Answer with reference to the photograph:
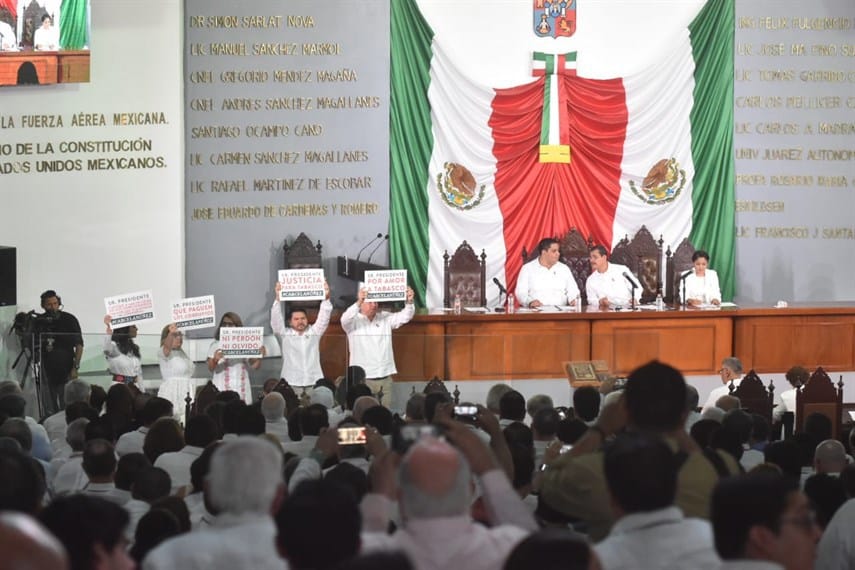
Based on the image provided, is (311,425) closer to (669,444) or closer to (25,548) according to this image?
(669,444)

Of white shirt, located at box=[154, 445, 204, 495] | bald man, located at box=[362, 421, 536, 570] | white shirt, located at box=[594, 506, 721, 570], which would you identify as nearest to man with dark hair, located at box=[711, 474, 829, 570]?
white shirt, located at box=[594, 506, 721, 570]

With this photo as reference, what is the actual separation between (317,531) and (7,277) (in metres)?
10.4

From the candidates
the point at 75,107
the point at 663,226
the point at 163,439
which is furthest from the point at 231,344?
the point at 663,226

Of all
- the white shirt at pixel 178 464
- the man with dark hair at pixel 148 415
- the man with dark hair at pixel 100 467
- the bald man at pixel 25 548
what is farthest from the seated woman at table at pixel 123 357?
the bald man at pixel 25 548

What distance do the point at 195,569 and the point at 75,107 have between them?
37.8 feet

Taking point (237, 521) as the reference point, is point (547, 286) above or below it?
above

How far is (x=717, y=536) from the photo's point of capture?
339 cm

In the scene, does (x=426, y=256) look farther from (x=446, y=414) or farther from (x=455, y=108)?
(x=446, y=414)

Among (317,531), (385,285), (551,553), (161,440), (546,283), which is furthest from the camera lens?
(546,283)

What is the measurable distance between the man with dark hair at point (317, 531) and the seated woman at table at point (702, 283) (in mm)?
11558

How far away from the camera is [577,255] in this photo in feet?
50.0

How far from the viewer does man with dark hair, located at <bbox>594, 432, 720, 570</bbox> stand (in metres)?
3.53

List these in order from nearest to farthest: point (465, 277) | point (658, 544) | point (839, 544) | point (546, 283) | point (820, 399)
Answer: point (658, 544), point (839, 544), point (820, 399), point (546, 283), point (465, 277)

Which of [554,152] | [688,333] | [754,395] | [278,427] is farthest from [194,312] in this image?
[554,152]
